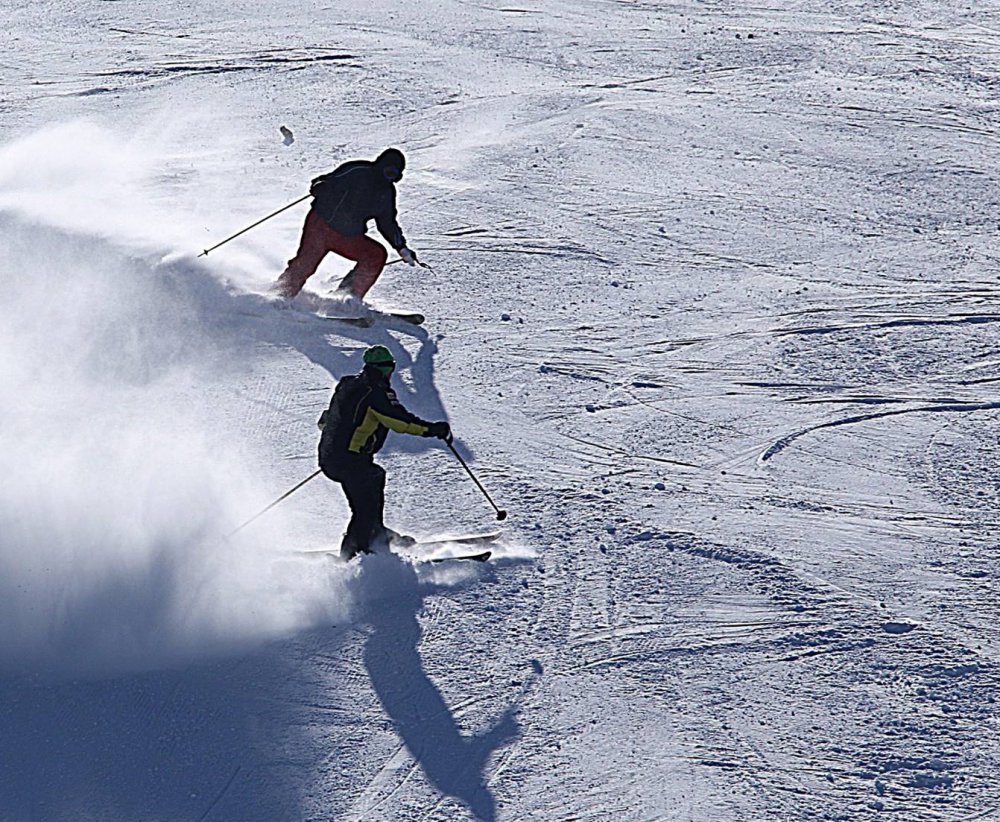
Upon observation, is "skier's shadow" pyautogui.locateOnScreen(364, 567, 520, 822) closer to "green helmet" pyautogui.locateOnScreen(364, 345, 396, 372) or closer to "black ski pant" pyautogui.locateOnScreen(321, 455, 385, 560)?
"black ski pant" pyautogui.locateOnScreen(321, 455, 385, 560)

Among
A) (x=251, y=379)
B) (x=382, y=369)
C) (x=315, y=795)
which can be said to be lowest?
(x=315, y=795)

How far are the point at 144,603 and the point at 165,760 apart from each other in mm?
1098

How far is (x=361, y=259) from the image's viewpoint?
10961 mm

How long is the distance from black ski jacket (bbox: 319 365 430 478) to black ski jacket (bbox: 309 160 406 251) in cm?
359

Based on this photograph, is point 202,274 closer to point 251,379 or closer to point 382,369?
point 251,379

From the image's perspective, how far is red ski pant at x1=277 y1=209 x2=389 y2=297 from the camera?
10867 mm

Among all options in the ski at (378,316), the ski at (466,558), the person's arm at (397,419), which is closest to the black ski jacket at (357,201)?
the ski at (378,316)

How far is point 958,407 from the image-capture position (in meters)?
9.75

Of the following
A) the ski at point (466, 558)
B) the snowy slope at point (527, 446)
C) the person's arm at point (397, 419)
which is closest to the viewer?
the snowy slope at point (527, 446)

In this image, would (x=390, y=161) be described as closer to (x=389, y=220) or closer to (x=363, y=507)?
(x=389, y=220)

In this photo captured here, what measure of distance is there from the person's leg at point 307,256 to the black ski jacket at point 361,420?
369cm

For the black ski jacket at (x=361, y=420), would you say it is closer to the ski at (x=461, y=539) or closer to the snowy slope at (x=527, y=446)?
the snowy slope at (x=527, y=446)

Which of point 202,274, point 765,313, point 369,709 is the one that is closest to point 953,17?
point 765,313

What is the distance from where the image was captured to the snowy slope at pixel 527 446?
6.48 metres
